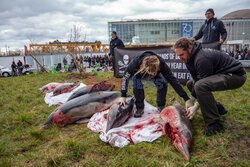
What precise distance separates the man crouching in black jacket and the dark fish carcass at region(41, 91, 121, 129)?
2.31 meters

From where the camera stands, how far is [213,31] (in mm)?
5445

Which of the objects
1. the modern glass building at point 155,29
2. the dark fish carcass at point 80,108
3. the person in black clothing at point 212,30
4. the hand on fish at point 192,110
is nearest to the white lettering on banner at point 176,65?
the person in black clothing at point 212,30

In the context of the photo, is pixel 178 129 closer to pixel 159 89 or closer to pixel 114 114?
pixel 114 114

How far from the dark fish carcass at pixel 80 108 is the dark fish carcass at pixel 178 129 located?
173 centimetres

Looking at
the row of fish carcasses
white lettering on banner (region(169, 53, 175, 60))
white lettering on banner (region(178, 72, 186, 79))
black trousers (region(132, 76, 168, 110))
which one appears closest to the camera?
the row of fish carcasses

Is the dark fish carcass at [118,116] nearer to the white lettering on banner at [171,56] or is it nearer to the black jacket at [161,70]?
the black jacket at [161,70]

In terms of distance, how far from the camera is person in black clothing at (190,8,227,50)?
522 cm

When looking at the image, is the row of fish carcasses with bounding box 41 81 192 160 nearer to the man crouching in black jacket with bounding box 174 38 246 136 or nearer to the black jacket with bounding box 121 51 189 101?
the black jacket with bounding box 121 51 189 101

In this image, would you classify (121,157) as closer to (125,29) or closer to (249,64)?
(249,64)

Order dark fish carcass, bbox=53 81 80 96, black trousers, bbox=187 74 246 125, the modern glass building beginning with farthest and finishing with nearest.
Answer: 1. the modern glass building
2. dark fish carcass, bbox=53 81 80 96
3. black trousers, bbox=187 74 246 125

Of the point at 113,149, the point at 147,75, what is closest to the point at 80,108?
the point at 113,149

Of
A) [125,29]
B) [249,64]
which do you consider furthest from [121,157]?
[125,29]

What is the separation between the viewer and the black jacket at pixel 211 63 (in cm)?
257

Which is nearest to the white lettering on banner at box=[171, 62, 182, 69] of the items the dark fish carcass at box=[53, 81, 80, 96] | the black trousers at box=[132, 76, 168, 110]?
the black trousers at box=[132, 76, 168, 110]
